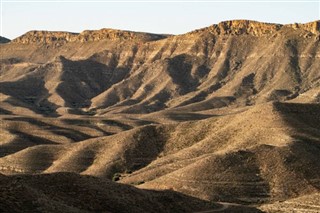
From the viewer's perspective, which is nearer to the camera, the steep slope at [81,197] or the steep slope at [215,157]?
the steep slope at [81,197]

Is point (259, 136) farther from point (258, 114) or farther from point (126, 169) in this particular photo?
point (126, 169)

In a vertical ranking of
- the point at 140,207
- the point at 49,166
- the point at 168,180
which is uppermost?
the point at 140,207

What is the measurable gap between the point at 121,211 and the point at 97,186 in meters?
4.39

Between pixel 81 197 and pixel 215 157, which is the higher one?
pixel 81 197

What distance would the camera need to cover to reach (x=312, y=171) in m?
80.9

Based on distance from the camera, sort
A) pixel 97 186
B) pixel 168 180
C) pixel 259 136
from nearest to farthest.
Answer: pixel 97 186 < pixel 168 180 < pixel 259 136

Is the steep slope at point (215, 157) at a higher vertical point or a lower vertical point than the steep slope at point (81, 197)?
lower

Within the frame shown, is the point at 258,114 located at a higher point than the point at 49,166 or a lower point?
higher

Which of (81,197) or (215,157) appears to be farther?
(215,157)

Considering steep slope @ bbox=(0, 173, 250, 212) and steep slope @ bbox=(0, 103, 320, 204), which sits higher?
steep slope @ bbox=(0, 173, 250, 212)

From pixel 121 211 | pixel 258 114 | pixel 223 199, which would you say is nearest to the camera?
pixel 121 211

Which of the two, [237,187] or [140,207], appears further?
[237,187]

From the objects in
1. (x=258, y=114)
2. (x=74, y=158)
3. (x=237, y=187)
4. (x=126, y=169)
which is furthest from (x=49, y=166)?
(x=237, y=187)

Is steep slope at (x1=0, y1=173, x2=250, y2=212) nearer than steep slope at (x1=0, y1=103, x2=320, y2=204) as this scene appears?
Yes
